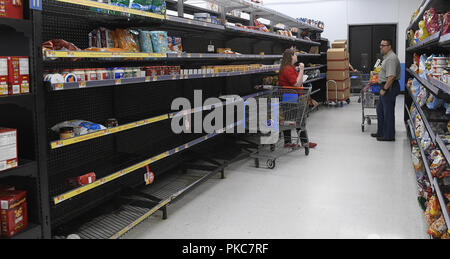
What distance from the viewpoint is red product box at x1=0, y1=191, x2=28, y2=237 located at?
7.68 feet

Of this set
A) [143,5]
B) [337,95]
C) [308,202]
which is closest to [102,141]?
[143,5]

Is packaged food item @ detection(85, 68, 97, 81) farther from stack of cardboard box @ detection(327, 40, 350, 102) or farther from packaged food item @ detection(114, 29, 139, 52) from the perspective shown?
stack of cardboard box @ detection(327, 40, 350, 102)

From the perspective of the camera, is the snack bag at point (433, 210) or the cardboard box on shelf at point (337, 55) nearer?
the snack bag at point (433, 210)

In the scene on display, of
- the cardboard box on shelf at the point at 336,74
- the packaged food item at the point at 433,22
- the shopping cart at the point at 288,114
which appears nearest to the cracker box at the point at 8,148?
the shopping cart at the point at 288,114

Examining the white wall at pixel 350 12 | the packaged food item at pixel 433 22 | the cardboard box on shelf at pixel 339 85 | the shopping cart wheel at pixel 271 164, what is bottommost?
the shopping cart wheel at pixel 271 164

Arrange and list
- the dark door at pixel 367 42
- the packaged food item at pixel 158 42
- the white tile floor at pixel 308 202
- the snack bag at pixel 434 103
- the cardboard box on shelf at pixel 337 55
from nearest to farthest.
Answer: the white tile floor at pixel 308 202, the packaged food item at pixel 158 42, the snack bag at pixel 434 103, the cardboard box on shelf at pixel 337 55, the dark door at pixel 367 42

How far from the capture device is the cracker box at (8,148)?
7.48 feet

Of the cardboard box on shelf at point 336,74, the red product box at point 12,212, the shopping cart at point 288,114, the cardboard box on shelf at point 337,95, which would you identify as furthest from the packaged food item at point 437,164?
the cardboard box on shelf at point 336,74

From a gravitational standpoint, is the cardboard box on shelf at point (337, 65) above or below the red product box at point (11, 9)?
above

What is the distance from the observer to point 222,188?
4.61m

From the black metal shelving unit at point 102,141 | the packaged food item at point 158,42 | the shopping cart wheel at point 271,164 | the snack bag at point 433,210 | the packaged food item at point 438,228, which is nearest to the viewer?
the black metal shelving unit at point 102,141

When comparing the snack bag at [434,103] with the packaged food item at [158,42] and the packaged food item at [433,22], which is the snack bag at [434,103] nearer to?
the packaged food item at [433,22]

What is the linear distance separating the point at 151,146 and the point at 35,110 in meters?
1.93

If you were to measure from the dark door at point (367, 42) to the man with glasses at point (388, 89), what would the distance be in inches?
327
